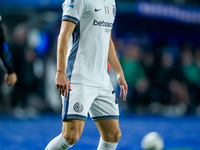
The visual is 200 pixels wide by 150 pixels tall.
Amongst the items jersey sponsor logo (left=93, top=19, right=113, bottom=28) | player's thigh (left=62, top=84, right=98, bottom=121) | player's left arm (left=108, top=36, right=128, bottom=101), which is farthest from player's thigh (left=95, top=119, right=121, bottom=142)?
jersey sponsor logo (left=93, top=19, right=113, bottom=28)

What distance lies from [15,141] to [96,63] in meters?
3.61

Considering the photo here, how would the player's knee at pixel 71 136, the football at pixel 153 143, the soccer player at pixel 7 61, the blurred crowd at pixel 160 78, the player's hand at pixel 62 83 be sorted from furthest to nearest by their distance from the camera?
the blurred crowd at pixel 160 78 → the football at pixel 153 143 → the soccer player at pixel 7 61 → the player's knee at pixel 71 136 → the player's hand at pixel 62 83

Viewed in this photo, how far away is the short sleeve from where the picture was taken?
3.79 m

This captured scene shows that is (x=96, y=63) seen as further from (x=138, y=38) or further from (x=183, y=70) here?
(x=138, y=38)

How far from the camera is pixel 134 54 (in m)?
12.0

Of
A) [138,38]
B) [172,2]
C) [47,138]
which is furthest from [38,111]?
[172,2]

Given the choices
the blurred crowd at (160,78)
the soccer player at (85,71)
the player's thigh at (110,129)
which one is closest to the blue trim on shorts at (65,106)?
the soccer player at (85,71)

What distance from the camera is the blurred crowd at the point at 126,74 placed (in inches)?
450

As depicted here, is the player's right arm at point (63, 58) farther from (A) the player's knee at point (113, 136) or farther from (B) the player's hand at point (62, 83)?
(A) the player's knee at point (113, 136)

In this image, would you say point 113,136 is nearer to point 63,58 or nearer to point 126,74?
point 63,58

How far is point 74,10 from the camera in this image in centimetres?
380

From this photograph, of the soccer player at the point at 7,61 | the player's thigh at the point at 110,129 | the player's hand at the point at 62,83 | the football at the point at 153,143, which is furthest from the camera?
the football at the point at 153,143

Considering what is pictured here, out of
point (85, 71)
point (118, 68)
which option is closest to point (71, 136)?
point (85, 71)

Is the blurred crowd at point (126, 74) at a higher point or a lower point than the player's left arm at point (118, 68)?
higher
